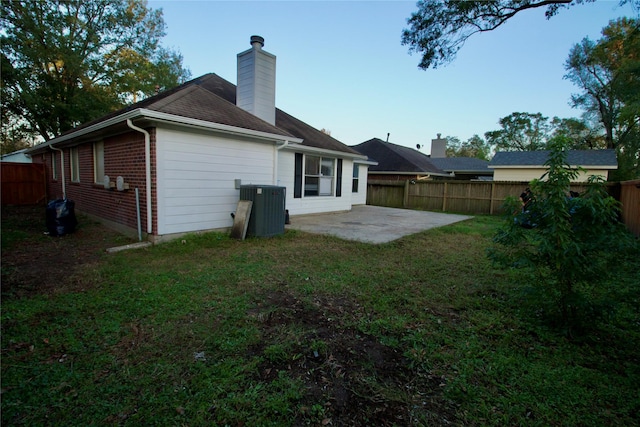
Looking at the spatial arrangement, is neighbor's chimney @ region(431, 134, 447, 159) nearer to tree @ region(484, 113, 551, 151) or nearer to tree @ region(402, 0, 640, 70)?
tree @ region(484, 113, 551, 151)

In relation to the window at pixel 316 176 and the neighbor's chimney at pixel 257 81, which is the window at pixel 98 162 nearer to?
the neighbor's chimney at pixel 257 81

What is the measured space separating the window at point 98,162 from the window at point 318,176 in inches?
234

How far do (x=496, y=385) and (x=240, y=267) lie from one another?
3.77 meters

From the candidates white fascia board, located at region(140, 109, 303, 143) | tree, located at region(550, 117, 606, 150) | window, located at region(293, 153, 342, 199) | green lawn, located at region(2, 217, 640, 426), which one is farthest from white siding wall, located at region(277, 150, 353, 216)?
tree, located at region(550, 117, 606, 150)

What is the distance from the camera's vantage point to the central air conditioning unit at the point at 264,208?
6.97 meters

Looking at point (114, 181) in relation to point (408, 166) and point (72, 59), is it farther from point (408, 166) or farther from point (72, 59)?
point (408, 166)

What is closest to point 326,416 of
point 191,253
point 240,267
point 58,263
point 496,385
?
point 496,385

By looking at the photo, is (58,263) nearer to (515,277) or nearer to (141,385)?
(141,385)

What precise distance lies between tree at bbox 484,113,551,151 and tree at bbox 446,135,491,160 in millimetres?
15853

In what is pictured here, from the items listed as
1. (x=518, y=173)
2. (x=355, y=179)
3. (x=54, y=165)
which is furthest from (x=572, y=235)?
(x=518, y=173)

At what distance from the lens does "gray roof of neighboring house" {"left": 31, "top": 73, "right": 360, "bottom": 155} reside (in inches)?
253

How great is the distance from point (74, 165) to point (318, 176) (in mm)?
8283

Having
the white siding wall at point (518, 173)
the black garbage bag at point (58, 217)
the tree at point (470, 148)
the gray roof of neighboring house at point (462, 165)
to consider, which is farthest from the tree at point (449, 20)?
the tree at point (470, 148)

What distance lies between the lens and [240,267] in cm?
488
